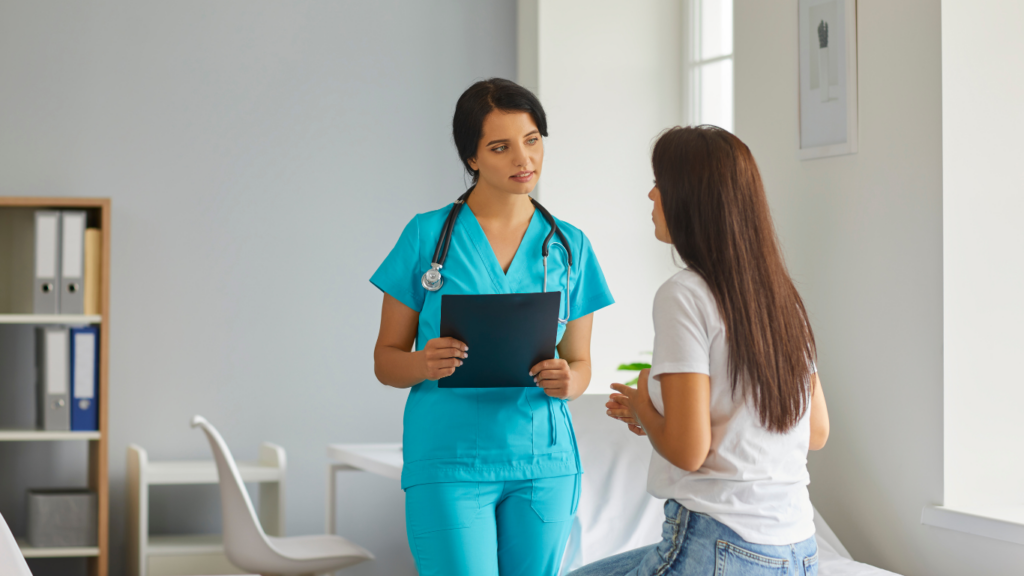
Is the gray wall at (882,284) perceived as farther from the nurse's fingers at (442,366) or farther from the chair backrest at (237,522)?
the chair backrest at (237,522)

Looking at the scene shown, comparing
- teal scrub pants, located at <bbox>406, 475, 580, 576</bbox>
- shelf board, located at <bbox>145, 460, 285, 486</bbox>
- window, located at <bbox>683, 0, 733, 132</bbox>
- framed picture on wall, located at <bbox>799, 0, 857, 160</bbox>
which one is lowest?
shelf board, located at <bbox>145, 460, 285, 486</bbox>

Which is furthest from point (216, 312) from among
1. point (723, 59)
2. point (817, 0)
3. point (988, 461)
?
point (988, 461)

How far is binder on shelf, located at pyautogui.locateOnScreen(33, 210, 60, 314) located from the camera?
2.94m

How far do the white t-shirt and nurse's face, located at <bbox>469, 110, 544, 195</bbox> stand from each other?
0.42m

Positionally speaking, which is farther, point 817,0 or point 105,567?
point 105,567

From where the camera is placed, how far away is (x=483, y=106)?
56.6 inches

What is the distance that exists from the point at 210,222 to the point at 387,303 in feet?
7.10

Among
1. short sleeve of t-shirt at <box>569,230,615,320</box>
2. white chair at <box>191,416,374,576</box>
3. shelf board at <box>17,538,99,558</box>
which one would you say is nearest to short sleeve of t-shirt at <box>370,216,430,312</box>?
short sleeve of t-shirt at <box>569,230,615,320</box>

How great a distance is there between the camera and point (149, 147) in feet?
11.0

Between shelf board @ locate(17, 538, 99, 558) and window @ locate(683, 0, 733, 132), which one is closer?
shelf board @ locate(17, 538, 99, 558)

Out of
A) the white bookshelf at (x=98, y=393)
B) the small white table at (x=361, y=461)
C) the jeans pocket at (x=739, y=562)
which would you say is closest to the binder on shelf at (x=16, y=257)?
the white bookshelf at (x=98, y=393)

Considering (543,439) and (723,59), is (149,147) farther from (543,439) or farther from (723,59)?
(543,439)

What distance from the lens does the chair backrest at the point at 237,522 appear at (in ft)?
8.42

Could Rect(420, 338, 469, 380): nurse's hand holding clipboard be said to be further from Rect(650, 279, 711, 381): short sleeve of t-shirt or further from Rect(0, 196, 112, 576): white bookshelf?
Rect(0, 196, 112, 576): white bookshelf
